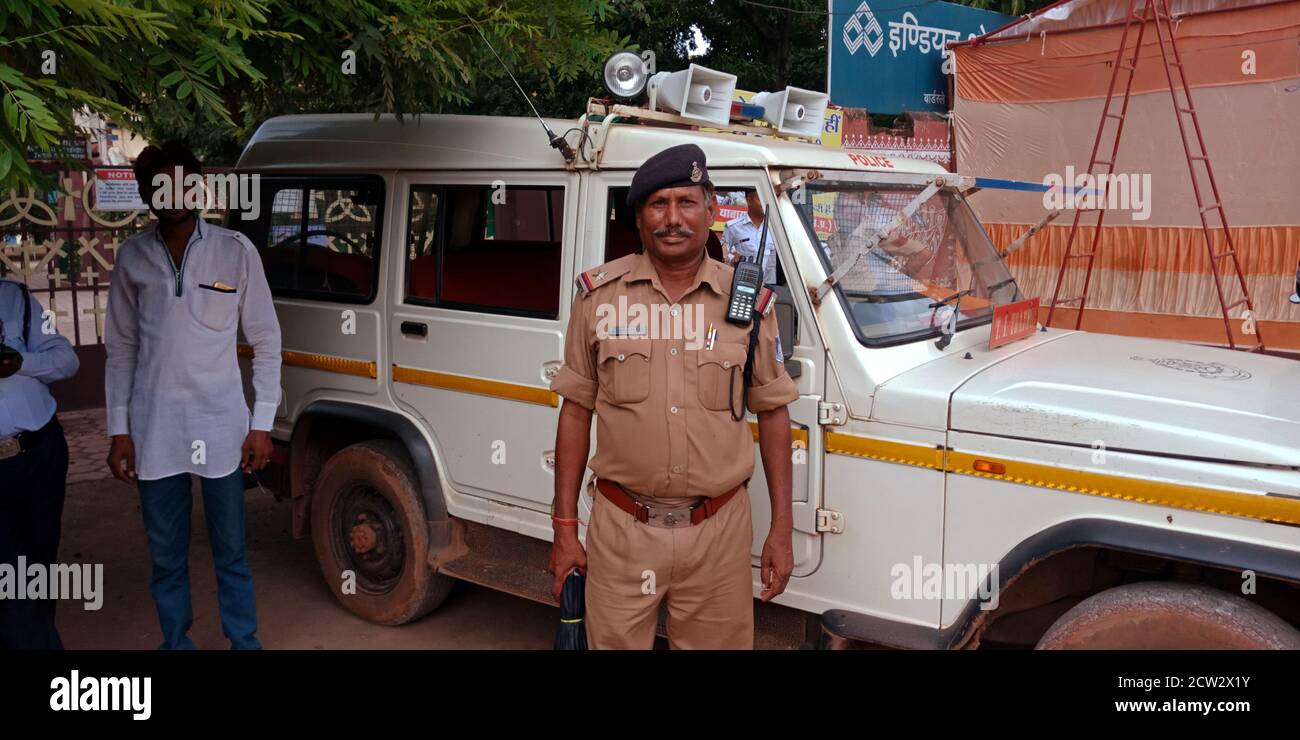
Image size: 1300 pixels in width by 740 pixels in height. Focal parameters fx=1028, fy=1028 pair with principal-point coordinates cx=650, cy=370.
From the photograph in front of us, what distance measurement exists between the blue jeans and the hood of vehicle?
105 inches

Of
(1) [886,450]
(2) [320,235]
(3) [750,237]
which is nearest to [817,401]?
(1) [886,450]

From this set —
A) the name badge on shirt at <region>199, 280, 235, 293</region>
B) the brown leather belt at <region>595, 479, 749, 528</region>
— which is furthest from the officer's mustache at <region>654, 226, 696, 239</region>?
the name badge on shirt at <region>199, 280, 235, 293</region>

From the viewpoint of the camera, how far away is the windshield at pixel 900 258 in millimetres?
3416

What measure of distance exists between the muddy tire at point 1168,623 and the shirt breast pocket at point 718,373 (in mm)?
1156

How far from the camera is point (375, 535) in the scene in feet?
15.5

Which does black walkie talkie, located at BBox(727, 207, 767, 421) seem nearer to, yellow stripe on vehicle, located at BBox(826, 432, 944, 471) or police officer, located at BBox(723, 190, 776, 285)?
police officer, located at BBox(723, 190, 776, 285)

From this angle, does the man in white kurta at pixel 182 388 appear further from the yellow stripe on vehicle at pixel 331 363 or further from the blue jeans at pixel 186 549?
the yellow stripe on vehicle at pixel 331 363

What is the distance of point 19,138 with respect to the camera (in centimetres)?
257

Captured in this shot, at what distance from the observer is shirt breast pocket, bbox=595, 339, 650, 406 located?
2811 mm

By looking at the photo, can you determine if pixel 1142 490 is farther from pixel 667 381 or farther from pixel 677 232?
pixel 677 232

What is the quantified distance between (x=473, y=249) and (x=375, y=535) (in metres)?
1.39

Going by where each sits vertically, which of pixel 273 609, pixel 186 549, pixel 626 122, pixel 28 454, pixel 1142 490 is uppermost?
pixel 626 122

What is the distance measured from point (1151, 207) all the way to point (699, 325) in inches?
288
